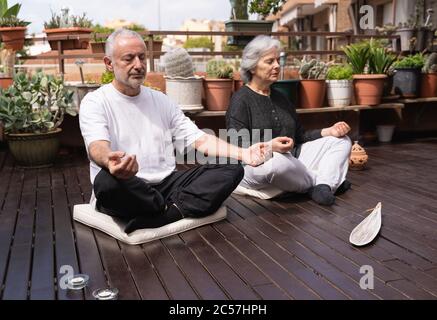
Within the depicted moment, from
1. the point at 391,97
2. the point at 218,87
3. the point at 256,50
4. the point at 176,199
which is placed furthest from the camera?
the point at 391,97

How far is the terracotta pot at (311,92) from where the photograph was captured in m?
5.02

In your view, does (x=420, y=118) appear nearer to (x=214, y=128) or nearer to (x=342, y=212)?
(x=214, y=128)

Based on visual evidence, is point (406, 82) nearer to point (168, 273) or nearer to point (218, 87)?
point (218, 87)

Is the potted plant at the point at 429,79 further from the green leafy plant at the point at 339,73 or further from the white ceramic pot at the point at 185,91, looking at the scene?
the white ceramic pot at the point at 185,91

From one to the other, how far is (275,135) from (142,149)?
41.9 inches

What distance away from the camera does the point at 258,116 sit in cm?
329

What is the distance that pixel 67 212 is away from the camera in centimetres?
314

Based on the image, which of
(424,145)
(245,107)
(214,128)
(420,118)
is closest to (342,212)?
(245,107)

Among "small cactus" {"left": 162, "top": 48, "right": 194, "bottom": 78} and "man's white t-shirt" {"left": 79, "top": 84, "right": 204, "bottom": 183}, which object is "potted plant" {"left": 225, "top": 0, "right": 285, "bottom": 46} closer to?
"small cactus" {"left": 162, "top": 48, "right": 194, "bottom": 78}

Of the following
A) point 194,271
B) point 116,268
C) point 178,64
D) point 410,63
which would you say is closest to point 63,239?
point 116,268

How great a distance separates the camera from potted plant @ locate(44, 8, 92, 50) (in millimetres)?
5438

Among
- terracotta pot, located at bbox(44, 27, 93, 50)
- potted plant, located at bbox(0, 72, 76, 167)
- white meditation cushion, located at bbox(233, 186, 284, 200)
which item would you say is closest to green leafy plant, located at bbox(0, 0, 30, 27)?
terracotta pot, located at bbox(44, 27, 93, 50)
